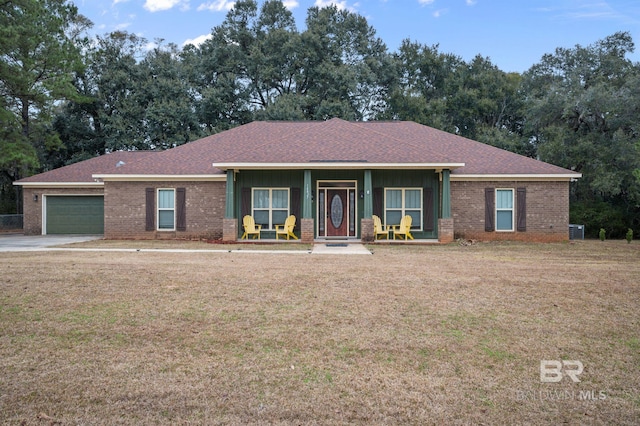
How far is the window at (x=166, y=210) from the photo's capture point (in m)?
18.2

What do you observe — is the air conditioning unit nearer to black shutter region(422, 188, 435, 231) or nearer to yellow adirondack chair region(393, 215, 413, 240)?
black shutter region(422, 188, 435, 231)

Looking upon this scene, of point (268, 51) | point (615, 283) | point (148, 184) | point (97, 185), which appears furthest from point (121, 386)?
point (268, 51)

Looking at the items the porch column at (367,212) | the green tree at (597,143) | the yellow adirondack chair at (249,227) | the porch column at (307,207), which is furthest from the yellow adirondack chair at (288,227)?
the green tree at (597,143)

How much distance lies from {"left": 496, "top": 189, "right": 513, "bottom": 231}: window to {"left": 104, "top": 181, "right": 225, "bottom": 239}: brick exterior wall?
1089 cm

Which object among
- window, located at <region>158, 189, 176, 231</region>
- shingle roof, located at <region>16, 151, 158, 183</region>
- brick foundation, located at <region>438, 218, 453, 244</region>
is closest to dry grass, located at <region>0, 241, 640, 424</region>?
brick foundation, located at <region>438, 218, 453, 244</region>

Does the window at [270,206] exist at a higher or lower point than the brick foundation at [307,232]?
higher

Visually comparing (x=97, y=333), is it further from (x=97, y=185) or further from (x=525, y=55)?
(x=525, y=55)

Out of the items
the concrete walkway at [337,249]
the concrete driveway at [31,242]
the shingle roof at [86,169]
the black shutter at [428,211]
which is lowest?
the concrete walkway at [337,249]

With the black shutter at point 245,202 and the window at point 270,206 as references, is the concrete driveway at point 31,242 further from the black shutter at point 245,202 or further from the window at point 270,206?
the window at point 270,206

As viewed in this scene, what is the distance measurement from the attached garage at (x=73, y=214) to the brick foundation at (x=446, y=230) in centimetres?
1588

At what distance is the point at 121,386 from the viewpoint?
12.3ft

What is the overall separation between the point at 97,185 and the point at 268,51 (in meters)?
17.6

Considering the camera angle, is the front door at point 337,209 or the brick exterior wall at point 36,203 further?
the brick exterior wall at point 36,203

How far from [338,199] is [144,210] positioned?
7768mm
